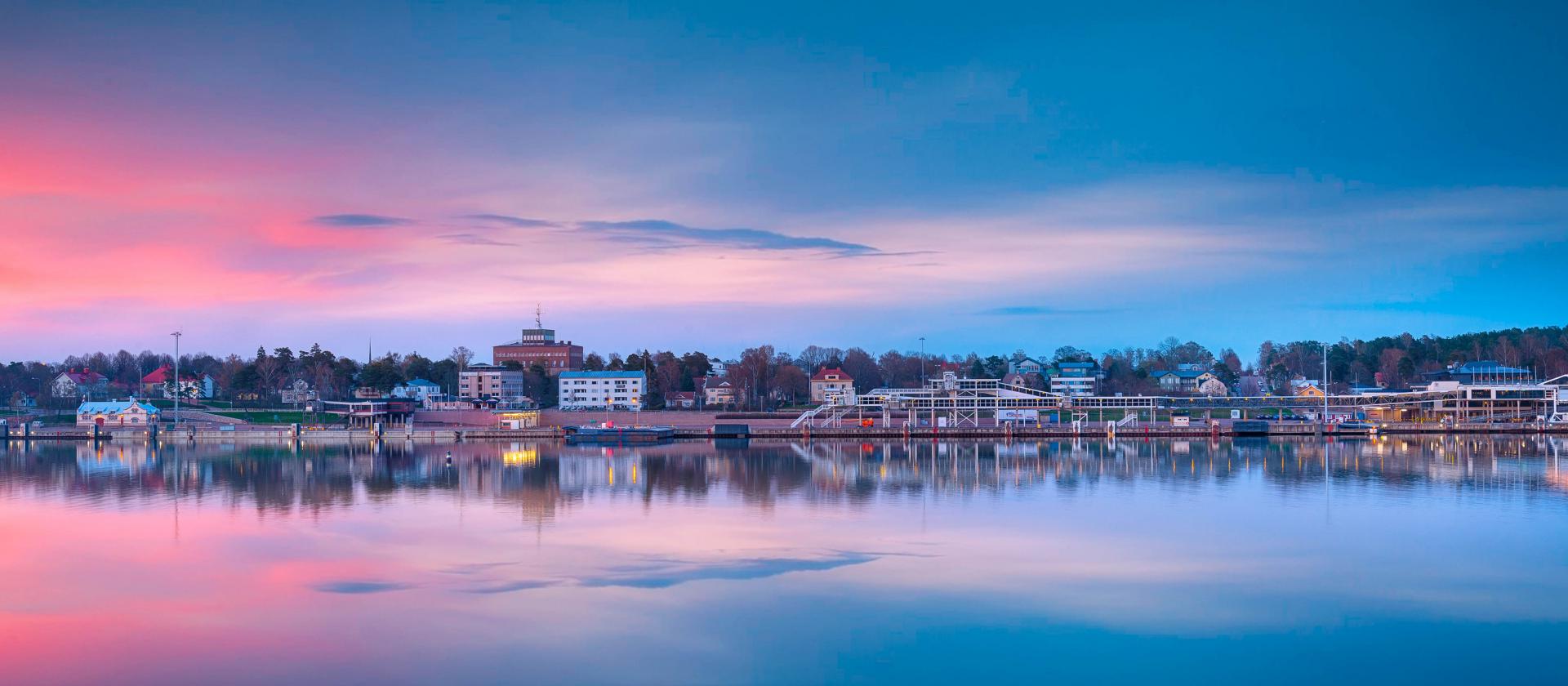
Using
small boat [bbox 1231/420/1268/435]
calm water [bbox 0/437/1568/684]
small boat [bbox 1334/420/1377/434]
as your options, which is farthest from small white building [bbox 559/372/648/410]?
calm water [bbox 0/437/1568/684]

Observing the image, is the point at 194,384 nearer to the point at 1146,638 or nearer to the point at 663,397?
the point at 663,397

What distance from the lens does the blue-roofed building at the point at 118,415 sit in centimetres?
5012

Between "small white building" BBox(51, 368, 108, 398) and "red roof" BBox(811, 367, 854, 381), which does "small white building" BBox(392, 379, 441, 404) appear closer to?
"small white building" BBox(51, 368, 108, 398)

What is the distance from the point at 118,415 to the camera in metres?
50.5

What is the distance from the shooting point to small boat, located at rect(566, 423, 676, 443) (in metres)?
45.1

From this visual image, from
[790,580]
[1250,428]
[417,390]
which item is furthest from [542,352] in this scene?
[790,580]

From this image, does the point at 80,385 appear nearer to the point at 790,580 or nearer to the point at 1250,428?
the point at 1250,428

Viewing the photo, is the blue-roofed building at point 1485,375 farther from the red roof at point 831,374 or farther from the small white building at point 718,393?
the small white building at point 718,393

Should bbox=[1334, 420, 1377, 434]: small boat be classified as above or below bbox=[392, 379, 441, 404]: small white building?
below

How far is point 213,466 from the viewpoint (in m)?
32.8

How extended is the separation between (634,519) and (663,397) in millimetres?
50381

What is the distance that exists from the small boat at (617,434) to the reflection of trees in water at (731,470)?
9.15 feet

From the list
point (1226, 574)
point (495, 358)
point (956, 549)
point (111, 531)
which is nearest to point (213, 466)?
point (111, 531)

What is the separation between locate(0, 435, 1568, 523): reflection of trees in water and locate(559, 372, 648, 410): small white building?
2699 centimetres
